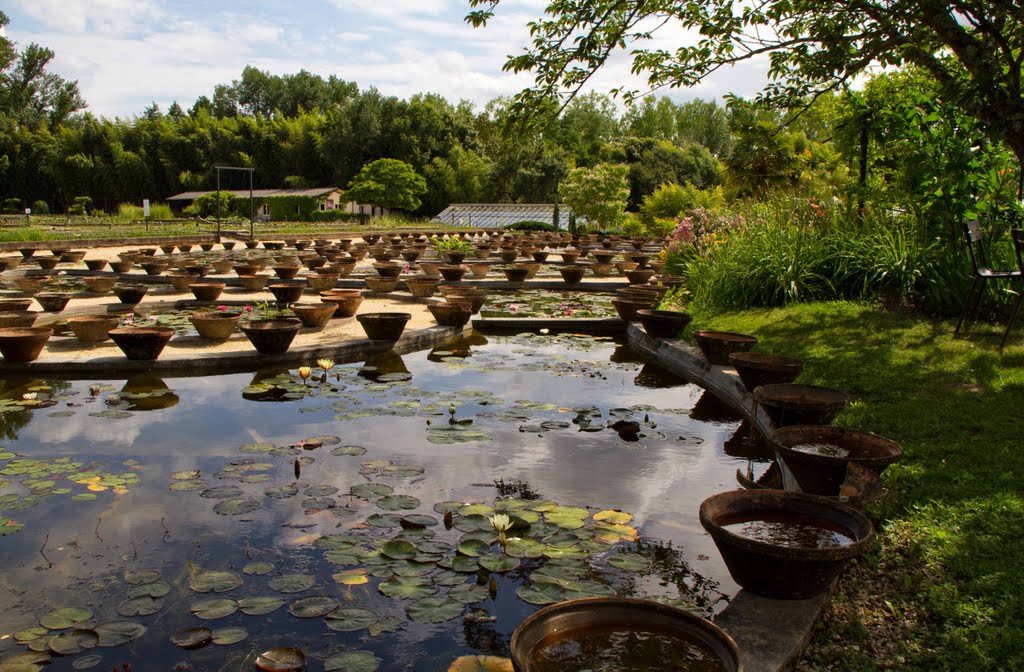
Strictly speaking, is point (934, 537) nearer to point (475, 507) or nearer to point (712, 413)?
point (475, 507)

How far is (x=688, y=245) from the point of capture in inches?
528

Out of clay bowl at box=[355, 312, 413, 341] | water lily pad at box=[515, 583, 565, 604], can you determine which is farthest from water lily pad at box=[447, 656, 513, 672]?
clay bowl at box=[355, 312, 413, 341]

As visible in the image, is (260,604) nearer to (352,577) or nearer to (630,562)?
(352,577)

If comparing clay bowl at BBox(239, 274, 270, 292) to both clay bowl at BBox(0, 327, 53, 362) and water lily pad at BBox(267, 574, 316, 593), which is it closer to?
clay bowl at BBox(0, 327, 53, 362)

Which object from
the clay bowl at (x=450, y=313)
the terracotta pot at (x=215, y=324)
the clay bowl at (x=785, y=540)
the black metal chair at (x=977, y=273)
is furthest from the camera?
the clay bowl at (x=450, y=313)

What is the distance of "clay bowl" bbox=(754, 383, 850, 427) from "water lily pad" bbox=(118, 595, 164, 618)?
3591mm

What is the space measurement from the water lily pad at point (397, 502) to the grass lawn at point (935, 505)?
215 centimetres

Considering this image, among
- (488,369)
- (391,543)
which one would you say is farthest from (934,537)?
(488,369)

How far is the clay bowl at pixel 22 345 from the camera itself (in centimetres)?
701

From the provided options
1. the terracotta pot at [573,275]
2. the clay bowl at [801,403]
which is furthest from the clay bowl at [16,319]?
the terracotta pot at [573,275]

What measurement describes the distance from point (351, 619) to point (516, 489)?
1632 mm

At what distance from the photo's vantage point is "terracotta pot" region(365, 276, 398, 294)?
12852 mm

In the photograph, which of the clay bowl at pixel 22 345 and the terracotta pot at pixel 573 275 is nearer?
the clay bowl at pixel 22 345

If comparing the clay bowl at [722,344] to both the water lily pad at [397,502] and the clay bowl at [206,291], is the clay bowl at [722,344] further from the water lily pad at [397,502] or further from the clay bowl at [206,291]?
the clay bowl at [206,291]
